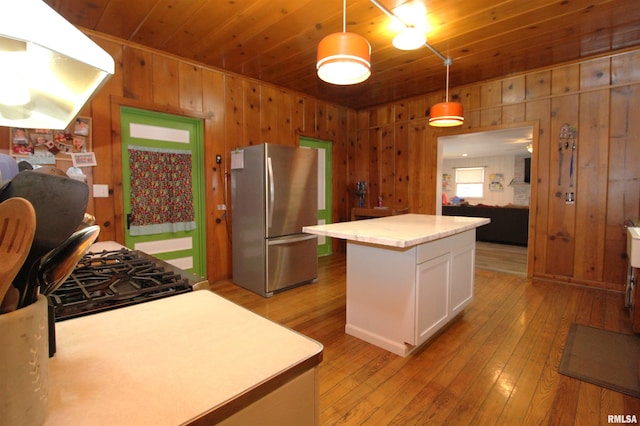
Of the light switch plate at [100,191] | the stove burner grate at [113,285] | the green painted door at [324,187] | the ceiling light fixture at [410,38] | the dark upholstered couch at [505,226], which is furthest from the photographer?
the dark upholstered couch at [505,226]

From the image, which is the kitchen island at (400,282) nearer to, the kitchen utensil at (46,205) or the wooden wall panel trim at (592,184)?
the kitchen utensil at (46,205)

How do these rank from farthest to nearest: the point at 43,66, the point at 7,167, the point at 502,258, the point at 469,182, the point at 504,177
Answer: the point at 469,182, the point at 504,177, the point at 502,258, the point at 7,167, the point at 43,66

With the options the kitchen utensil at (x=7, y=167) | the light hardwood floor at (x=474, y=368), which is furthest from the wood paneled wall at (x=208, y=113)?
the kitchen utensil at (x=7, y=167)

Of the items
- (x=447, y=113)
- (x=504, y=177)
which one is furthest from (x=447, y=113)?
(x=504, y=177)

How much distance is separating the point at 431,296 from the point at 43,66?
224 centimetres

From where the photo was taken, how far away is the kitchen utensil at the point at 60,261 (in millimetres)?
469

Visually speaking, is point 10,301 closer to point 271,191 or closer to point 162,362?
point 162,362

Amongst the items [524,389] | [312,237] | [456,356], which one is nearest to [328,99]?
[312,237]

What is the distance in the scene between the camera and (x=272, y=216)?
10.8ft

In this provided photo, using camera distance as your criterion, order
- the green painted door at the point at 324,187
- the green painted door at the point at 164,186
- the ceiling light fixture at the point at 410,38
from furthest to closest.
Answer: the green painted door at the point at 324,187 → the green painted door at the point at 164,186 → the ceiling light fixture at the point at 410,38

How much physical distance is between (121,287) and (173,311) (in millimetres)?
325

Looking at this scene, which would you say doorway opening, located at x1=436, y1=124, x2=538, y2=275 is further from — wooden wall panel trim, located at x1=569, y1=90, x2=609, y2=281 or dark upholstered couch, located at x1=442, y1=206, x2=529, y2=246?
Result: wooden wall panel trim, located at x1=569, y1=90, x2=609, y2=281

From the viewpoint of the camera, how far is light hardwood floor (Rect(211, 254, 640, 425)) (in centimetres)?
160

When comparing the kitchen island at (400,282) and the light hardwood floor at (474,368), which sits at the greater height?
the kitchen island at (400,282)
